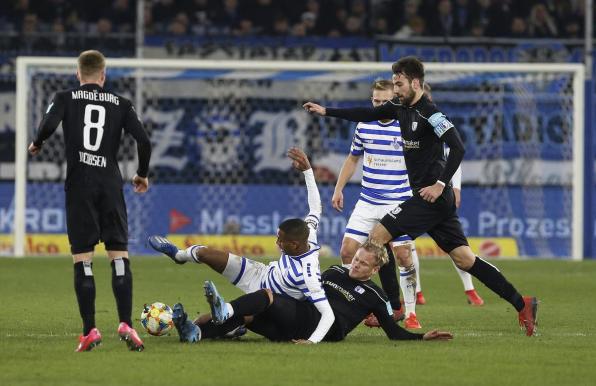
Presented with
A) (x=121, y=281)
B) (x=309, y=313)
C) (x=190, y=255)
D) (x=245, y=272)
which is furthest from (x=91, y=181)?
(x=309, y=313)

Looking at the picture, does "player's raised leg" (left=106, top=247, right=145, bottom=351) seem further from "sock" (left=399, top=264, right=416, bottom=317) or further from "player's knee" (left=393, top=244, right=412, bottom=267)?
"player's knee" (left=393, top=244, right=412, bottom=267)

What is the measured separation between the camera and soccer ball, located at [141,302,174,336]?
29.5 ft

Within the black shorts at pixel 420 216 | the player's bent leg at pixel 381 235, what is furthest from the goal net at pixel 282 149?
the player's bent leg at pixel 381 235

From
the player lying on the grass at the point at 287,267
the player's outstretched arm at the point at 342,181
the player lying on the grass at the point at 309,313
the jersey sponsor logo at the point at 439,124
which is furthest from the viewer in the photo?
the player's outstretched arm at the point at 342,181

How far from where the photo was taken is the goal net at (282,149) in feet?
65.2

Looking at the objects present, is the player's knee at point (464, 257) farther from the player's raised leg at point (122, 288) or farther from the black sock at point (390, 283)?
the player's raised leg at point (122, 288)

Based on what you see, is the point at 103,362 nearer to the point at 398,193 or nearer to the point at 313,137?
the point at 398,193

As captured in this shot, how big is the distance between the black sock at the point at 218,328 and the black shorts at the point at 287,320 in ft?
0.44

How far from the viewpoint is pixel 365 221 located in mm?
11500

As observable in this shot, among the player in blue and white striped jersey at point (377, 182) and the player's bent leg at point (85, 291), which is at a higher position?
the player in blue and white striped jersey at point (377, 182)

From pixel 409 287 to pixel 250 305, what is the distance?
103 inches

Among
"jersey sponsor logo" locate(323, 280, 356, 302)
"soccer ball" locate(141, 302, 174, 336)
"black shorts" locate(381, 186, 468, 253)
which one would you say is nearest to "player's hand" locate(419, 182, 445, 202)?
"black shorts" locate(381, 186, 468, 253)

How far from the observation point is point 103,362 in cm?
773

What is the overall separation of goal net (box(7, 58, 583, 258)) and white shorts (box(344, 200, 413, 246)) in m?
7.78
